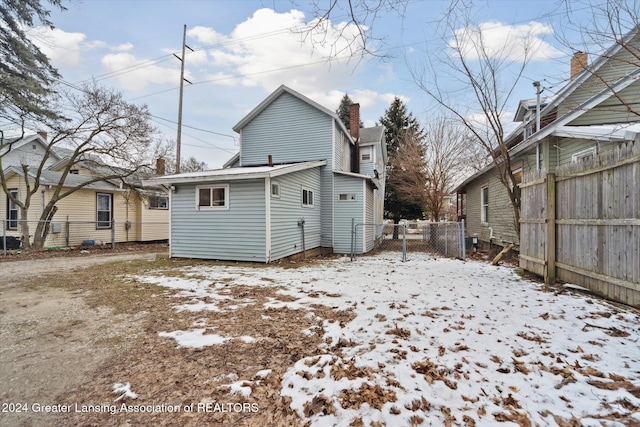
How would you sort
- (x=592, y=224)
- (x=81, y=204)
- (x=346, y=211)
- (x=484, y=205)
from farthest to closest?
(x=81, y=204) < (x=484, y=205) < (x=346, y=211) < (x=592, y=224)

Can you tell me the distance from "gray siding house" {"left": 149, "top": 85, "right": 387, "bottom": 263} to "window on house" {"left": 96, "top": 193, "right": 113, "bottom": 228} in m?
6.93

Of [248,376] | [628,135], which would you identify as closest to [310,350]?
[248,376]

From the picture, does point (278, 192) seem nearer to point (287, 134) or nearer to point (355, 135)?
point (287, 134)

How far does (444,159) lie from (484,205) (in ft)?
24.8

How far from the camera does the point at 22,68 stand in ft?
36.6

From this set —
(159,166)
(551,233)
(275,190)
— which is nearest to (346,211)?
(275,190)

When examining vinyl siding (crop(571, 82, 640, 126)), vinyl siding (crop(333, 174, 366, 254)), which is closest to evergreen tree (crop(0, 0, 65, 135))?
vinyl siding (crop(333, 174, 366, 254))

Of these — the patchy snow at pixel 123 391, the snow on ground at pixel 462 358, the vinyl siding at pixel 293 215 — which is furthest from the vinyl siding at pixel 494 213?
the patchy snow at pixel 123 391

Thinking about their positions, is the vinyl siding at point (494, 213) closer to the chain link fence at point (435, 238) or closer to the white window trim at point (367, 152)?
the chain link fence at point (435, 238)

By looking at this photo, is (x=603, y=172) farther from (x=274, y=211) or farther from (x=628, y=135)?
(x=274, y=211)

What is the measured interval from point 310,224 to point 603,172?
8.89 meters

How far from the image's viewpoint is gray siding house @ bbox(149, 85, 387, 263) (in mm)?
9000

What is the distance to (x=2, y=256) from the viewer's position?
10594 mm

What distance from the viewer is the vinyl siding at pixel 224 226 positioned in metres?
8.92
